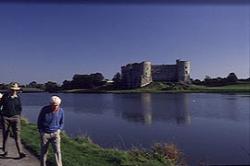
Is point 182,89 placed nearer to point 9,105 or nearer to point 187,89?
point 187,89

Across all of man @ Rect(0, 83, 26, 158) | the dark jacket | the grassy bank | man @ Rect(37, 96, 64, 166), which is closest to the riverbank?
the grassy bank

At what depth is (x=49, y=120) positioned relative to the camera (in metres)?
8.87

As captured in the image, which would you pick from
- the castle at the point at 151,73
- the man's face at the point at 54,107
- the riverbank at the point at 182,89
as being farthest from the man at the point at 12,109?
the castle at the point at 151,73

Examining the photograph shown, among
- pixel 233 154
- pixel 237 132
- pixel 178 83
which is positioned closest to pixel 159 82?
pixel 178 83

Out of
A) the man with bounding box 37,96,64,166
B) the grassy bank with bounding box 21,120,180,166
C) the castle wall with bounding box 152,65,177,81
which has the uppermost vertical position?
the castle wall with bounding box 152,65,177,81

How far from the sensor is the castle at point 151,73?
132 meters

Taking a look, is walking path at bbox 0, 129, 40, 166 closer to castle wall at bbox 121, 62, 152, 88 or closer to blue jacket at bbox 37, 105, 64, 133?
blue jacket at bbox 37, 105, 64, 133

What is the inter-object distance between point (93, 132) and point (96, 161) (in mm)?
13906

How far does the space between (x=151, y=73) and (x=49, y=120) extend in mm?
130038

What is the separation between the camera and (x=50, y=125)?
350 inches

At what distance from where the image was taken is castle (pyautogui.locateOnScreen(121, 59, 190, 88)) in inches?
5207

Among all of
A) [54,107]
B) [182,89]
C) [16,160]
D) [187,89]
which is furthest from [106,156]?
[187,89]

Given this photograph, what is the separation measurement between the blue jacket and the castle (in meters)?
122

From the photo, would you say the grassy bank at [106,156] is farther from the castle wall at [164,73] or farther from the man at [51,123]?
the castle wall at [164,73]
